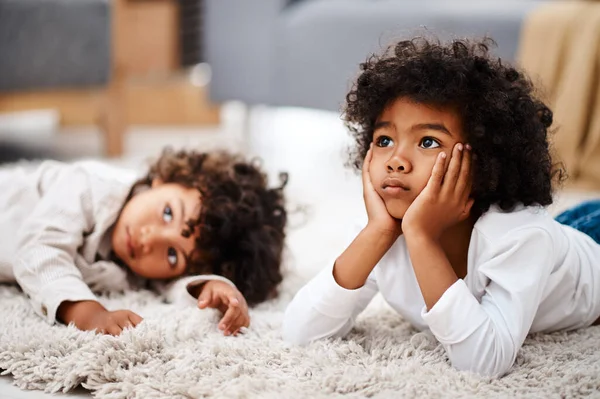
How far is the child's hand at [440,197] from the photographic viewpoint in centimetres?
93

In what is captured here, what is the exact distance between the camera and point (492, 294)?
37.1 inches

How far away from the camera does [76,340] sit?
1.00m

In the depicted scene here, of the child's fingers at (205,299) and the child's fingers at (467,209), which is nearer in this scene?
the child's fingers at (467,209)

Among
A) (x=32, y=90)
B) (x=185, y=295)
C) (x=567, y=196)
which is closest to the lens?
(x=185, y=295)

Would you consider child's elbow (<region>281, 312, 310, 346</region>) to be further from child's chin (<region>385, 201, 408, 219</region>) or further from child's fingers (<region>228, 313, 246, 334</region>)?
child's chin (<region>385, 201, 408, 219</region>)

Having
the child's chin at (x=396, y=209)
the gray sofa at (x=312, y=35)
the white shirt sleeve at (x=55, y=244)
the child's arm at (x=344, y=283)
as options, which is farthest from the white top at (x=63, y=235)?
the gray sofa at (x=312, y=35)

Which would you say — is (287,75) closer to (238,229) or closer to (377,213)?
(238,229)

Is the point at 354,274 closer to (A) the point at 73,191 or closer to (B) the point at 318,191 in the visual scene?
(A) the point at 73,191

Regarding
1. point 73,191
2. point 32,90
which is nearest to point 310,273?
point 73,191

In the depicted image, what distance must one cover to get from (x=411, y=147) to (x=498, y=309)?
0.70 ft

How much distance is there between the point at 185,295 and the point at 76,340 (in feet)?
0.80

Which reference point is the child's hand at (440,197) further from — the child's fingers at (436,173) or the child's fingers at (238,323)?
the child's fingers at (238,323)

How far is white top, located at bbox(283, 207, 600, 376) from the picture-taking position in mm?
905

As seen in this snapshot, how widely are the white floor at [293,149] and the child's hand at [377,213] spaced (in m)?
0.34
